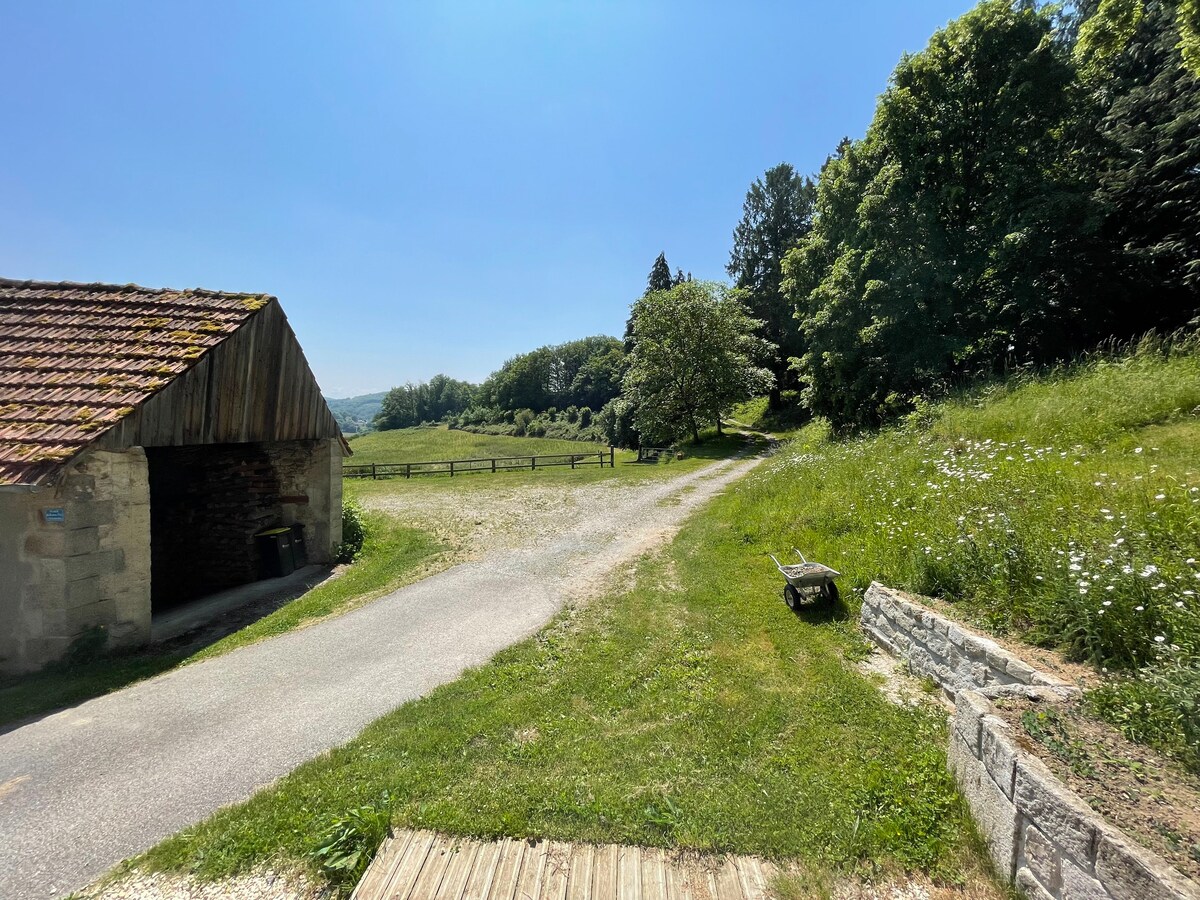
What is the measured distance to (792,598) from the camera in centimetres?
646

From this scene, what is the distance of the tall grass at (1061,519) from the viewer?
342 cm

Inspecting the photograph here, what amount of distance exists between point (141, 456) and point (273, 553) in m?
3.88

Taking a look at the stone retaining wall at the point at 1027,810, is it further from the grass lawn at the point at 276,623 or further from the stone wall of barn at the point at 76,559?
the stone wall of barn at the point at 76,559

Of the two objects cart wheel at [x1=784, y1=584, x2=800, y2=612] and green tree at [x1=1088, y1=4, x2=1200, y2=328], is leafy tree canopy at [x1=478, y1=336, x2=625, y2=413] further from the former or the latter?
cart wheel at [x1=784, y1=584, x2=800, y2=612]

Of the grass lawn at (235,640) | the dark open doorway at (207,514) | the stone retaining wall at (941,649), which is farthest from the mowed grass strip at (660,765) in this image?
the dark open doorway at (207,514)

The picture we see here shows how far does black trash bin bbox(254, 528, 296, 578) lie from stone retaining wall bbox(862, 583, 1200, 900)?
11770mm

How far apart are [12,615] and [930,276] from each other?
2029 centimetres

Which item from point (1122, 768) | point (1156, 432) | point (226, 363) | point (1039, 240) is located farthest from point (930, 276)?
point (226, 363)

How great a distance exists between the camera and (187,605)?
30.6 feet

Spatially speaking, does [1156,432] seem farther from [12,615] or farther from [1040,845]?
[12,615]

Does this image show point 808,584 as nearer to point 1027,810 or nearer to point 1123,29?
point 1027,810

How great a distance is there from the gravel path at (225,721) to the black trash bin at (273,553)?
351 centimetres

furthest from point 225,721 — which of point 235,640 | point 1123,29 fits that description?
point 1123,29

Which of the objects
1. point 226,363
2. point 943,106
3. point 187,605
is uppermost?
point 943,106
